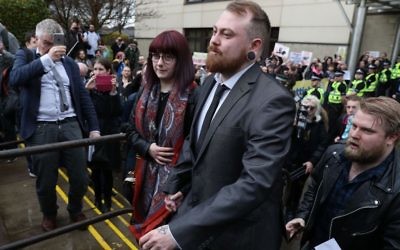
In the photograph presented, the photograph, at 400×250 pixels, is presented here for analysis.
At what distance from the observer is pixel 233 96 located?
1561 millimetres

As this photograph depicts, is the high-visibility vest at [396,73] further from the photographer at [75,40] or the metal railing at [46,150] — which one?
the metal railing at [46,150]

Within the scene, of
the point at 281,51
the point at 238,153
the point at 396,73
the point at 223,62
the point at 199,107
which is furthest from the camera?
the point at 281,51

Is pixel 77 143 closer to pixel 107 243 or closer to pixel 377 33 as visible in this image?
pixel 107 243

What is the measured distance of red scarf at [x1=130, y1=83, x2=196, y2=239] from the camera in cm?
225

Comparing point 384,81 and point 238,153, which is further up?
point 238,153

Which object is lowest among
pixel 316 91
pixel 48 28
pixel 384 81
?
pixel 316 91

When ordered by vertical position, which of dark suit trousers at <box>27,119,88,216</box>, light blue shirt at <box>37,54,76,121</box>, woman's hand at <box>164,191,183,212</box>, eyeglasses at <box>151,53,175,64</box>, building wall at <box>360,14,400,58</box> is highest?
building wall at <box>360,14,400,58</box>

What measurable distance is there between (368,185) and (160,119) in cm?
136

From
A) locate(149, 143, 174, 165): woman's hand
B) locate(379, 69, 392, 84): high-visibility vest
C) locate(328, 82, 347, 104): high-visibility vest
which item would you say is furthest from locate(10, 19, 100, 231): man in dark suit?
locate(379, 69, 392, 84): high-visibility vest

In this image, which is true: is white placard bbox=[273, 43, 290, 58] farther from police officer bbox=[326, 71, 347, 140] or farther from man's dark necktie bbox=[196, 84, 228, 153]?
man's dark necktie bbox=[196, 84, 228, 153]

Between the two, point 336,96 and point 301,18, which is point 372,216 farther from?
point 301,18

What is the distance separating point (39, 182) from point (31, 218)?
0.76 m

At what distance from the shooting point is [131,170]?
3166mm

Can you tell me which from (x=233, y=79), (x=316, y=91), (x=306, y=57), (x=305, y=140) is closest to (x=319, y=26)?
(x=306, y=57)
